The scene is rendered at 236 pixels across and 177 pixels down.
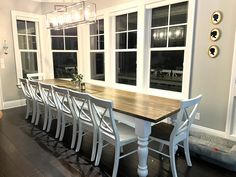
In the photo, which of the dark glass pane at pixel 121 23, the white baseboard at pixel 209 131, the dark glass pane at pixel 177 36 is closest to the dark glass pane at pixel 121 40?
the dark glass pane at pixel 121 23

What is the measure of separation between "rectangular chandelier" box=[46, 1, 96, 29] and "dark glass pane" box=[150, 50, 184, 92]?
1545mm

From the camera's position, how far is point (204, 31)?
286cm

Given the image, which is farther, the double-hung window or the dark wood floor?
the double-hung window

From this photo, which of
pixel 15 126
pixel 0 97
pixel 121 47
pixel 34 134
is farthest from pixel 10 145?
pixel 121 47

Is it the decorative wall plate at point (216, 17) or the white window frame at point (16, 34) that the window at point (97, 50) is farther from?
the decorative wall plate at point (216, 17)

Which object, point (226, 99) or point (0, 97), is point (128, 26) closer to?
point (226, 99)

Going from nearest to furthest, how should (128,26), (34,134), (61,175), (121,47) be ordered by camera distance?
(61,175) < (34,134) < (128,26) < (121,47)

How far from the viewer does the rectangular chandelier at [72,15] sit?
290 cm

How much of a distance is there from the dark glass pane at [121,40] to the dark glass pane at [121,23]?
0.14 metres

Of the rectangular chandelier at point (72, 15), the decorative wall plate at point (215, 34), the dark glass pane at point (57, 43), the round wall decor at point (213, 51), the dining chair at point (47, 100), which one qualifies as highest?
the rectangular chandelier at point (72, 15)

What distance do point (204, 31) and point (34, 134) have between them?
3.42 meters

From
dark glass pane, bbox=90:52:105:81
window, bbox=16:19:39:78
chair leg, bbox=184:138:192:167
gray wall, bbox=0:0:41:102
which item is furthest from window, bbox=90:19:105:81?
chair leg, bbox=184:138:192:167

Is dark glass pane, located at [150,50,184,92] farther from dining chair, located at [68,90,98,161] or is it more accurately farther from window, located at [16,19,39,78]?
window, located at [16,19,39,78]

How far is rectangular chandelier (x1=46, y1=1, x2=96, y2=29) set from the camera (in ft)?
9.50
